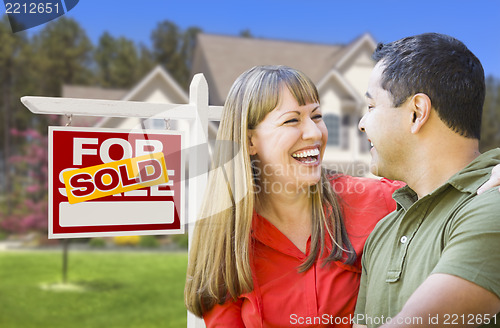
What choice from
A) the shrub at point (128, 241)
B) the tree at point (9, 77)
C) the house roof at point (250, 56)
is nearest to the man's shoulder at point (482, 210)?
the house roof at point (250, 56)

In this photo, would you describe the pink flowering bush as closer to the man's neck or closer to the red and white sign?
the red and white sign

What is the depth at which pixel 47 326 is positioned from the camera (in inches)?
422

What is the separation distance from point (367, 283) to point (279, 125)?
69cm

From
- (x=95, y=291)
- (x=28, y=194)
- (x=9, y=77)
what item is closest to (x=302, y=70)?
(x=95, y=291)

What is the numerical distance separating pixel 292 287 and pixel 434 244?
2.15ft

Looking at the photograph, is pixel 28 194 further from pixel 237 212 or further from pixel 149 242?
pixel 237 212

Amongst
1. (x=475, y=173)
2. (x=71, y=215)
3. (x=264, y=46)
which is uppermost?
(x=264, y=46)

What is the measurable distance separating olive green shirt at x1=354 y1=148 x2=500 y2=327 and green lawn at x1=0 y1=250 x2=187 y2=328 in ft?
29.5

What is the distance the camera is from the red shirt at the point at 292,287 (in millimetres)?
1949

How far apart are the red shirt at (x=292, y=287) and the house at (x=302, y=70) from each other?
30.5ft

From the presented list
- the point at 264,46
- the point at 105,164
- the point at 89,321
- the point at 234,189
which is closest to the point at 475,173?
the point at 234,189

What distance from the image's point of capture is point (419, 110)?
5.23 feet

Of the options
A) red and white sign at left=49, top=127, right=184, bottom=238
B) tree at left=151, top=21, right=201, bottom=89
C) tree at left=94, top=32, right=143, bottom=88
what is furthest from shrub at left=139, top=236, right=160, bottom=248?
red and white sign at left=49, top=127, right=184, bottom=238

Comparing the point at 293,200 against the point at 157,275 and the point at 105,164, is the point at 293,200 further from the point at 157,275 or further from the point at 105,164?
the point at 157,275
